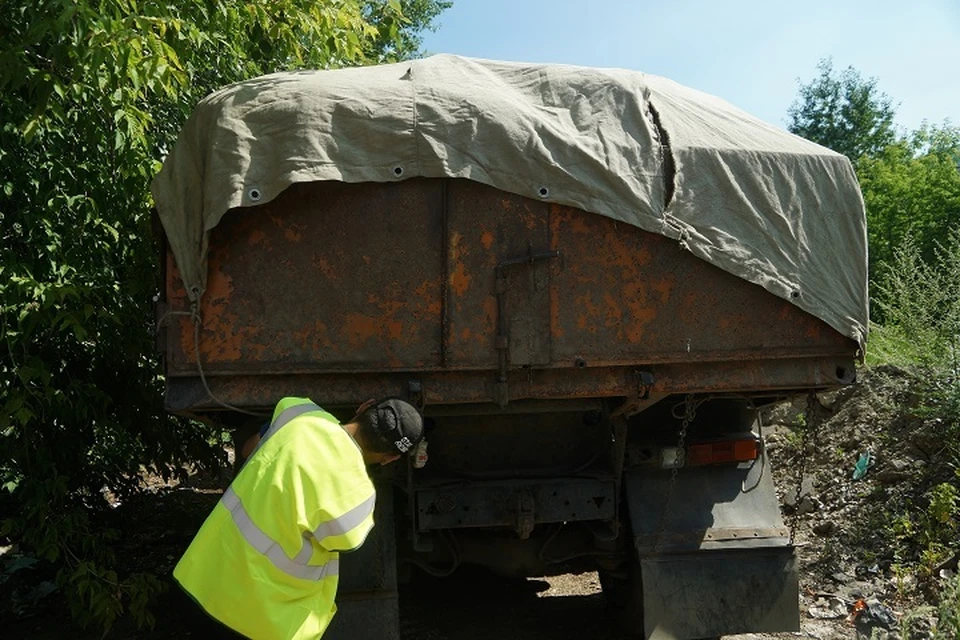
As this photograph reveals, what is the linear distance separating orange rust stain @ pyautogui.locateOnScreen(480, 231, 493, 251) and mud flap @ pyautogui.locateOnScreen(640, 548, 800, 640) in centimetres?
155

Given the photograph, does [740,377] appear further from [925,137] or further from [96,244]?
[925,137]

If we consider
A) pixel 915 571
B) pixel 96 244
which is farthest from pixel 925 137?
pixel 96 244

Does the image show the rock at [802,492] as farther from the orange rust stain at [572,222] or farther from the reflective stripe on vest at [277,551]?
the reflective stripe on vest at [277,551]

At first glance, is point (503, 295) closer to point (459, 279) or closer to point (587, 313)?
point (459, 279)

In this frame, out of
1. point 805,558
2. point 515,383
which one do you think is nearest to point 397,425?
point 515,383

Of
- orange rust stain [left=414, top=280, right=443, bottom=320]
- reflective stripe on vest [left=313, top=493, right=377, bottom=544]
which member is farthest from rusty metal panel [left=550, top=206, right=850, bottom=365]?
reflective stripe on vest [left=313, top=493, right=377, bottom=544]

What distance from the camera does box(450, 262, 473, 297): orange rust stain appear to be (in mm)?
3711

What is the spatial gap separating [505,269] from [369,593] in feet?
4.77

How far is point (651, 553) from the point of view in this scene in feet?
14.1

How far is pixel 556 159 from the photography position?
3760mm

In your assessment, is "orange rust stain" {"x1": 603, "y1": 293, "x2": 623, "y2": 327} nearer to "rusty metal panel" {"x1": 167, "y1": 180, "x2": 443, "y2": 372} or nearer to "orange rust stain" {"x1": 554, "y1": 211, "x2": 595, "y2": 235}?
→ "orange rust stain" {"x1": 554, "y1": 211, "x2": 595, "y2": 235}

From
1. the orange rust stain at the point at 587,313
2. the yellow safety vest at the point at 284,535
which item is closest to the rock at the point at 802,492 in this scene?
the orange rust stain at the point at 587,313

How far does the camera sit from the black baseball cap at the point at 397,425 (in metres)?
3.14

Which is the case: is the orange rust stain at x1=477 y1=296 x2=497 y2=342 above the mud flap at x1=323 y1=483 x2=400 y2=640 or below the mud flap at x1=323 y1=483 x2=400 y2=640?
above
